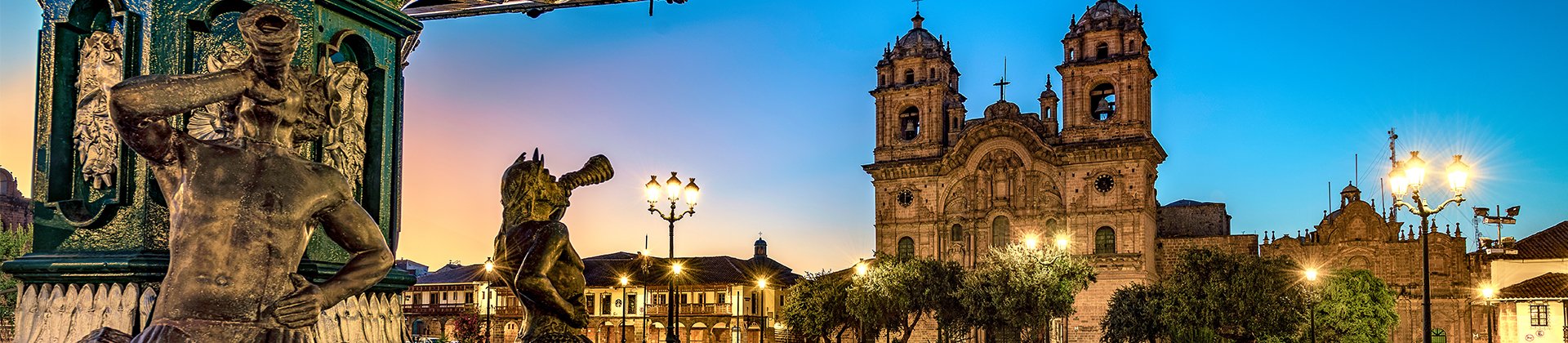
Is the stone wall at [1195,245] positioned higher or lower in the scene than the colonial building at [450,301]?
higher

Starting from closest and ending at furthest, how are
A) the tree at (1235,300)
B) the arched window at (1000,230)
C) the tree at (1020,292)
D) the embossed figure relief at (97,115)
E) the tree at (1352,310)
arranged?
the embossed figure relief at (97,115) < the tree at (1235,300) < the tree at (1020,292) < the tree at (1352,310) < the arched window at (1000,230)

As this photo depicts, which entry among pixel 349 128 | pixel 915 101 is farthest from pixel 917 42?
pixel 349 128

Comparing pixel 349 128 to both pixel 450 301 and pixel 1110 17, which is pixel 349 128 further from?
pixel 450 301

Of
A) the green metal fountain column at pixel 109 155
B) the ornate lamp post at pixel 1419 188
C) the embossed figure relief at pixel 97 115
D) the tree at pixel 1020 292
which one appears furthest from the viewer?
the tree at pixel 1020 292

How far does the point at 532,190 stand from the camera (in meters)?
7.15

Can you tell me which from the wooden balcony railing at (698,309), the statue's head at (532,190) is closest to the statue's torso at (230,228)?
the statue's head at (532,190)

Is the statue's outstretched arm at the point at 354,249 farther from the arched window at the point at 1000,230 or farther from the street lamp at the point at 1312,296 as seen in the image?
the arched window at the point at 1000,230

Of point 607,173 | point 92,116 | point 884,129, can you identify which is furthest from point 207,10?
point 884,129

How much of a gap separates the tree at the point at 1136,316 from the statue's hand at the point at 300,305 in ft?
140

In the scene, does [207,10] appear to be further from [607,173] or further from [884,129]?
[884,129]

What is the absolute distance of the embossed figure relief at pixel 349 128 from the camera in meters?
4.68

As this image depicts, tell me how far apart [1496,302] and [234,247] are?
6068cm

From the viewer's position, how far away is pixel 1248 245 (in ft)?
193

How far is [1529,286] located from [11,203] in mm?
59113
